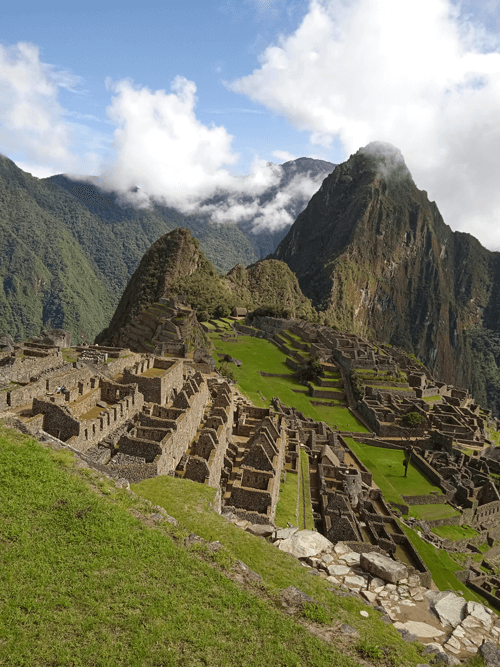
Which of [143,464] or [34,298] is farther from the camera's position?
[34,298]

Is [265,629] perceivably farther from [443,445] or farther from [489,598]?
[443,445]

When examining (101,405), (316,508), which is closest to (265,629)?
(101,405)

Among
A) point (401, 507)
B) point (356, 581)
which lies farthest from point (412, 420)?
point (356, 581)

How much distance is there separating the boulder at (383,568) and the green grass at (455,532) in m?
25.6

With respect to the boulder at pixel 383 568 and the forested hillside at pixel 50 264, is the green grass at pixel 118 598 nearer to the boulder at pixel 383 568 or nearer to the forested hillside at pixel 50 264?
the boulder at pixel 383 568

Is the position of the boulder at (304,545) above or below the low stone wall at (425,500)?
above

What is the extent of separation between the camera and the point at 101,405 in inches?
759

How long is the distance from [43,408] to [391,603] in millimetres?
13530

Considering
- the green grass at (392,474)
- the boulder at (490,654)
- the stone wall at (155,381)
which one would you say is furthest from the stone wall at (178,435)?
the green grass at (392,474)

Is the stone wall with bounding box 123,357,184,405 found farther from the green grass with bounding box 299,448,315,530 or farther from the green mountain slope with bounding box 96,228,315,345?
the green mountain slope with bounding box 96,228,315,345

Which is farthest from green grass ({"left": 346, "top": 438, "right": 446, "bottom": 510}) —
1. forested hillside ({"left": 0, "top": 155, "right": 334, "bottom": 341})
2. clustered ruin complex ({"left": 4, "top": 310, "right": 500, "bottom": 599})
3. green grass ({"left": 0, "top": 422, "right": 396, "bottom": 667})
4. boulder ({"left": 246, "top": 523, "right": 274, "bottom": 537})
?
forested hillside ({"left": 0, "top": 155, "right": 334, "bottom": 341})

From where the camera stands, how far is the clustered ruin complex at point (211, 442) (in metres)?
16.0

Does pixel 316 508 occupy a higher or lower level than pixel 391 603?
lower

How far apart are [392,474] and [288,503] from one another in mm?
23588
